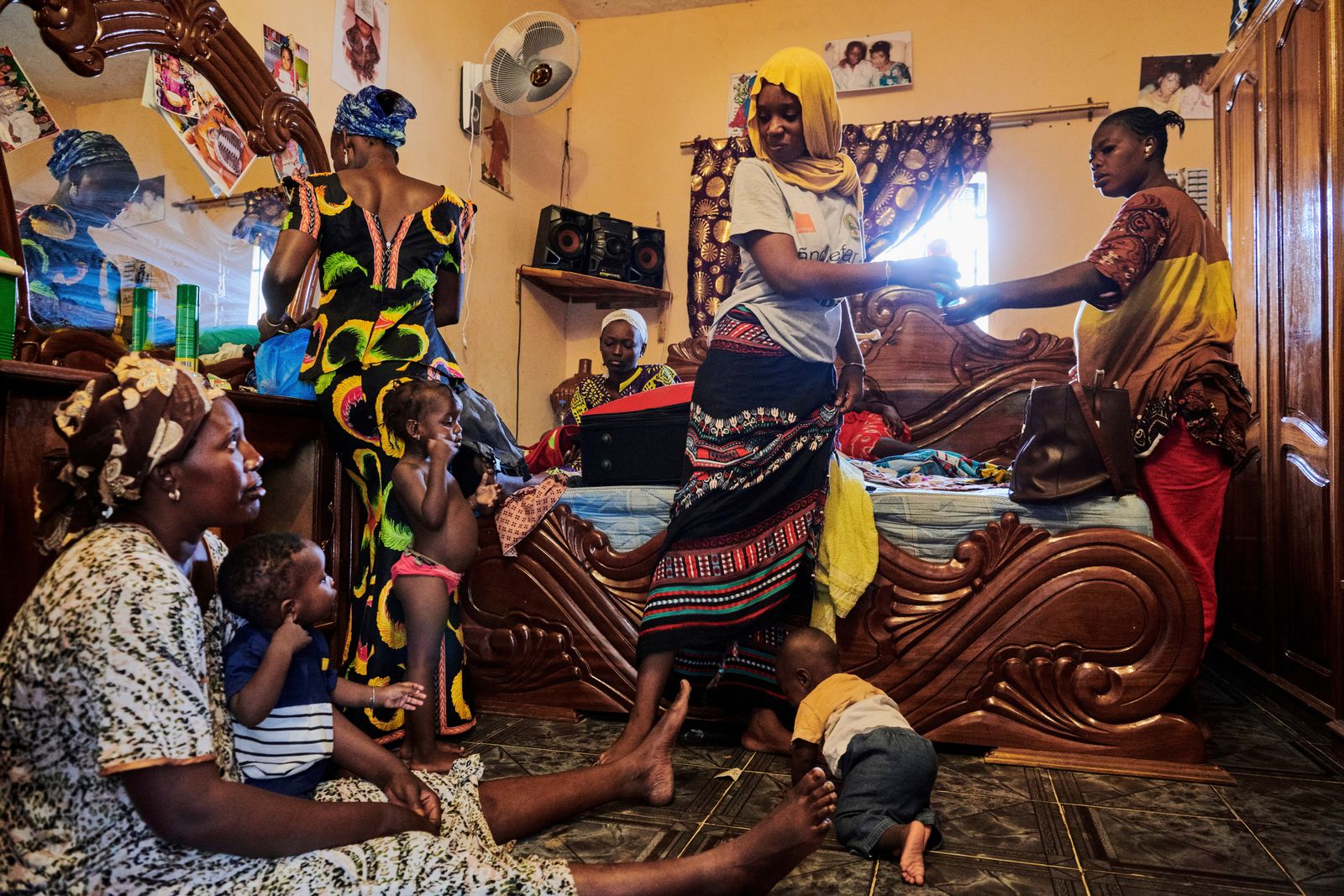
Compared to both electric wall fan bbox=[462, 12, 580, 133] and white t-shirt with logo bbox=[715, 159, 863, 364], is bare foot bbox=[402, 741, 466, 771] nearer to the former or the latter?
white t-shirt with logo bbox=[715, 159, 863, 364]

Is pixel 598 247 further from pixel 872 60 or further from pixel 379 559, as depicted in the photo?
pixel 379 559

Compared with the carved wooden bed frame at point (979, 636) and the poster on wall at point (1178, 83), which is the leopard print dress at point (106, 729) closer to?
the carved wooden bed frame at point (979, 636)

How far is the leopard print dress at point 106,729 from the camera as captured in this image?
105 centimetres

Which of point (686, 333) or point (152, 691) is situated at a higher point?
point (686, 333)

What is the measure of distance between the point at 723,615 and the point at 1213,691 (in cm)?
223

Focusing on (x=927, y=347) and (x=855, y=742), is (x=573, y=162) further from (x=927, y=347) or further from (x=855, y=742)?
(x=855, y=742)

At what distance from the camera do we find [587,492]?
292 cm

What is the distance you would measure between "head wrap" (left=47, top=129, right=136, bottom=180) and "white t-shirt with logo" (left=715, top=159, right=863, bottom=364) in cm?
191

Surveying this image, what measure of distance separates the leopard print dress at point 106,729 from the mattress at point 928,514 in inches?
68.1

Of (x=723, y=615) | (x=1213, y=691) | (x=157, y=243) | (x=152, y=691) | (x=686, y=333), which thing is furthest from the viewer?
(x=686, y=333)

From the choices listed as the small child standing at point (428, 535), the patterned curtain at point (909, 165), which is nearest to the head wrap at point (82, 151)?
the small child standing at point (428, 535)

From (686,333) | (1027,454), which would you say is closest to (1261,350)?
(1027,454)

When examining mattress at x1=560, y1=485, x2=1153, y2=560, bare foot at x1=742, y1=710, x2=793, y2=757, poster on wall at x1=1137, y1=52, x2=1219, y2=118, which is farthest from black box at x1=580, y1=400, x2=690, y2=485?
poster on wall at x1=1137, y1=52, x2=1219, y2=118

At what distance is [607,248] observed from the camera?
5836 mm
